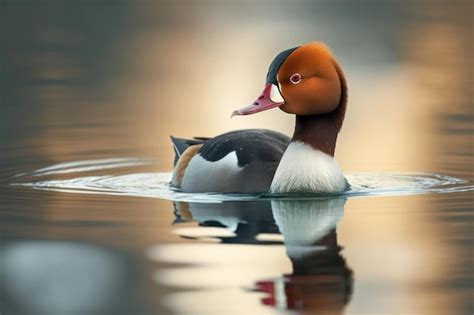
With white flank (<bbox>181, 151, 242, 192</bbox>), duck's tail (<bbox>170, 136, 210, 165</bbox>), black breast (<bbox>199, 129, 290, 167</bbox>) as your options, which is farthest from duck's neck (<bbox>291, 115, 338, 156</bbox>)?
duck's tail (<bbox>170, 136, 210, 165</bbox>)

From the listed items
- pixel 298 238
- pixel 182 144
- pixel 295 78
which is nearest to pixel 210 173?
pixel 295 78

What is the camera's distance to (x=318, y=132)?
34.2ft

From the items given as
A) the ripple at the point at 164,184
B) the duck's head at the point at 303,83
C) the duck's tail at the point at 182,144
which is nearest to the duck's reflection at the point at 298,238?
the ripple at the point at 164,184

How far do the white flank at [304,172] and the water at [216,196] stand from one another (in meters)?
0.09

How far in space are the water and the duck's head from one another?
0.67 m

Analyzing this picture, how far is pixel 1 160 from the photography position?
1243 cm

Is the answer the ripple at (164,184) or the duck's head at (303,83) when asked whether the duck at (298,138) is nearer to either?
the duck's head at (303,83)

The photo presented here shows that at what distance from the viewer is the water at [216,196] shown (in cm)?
765

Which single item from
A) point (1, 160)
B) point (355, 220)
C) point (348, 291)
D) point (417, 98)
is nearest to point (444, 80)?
point (417, 98)

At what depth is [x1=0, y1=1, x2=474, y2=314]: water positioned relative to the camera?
25.1ft

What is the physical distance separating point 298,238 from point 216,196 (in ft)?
5.99

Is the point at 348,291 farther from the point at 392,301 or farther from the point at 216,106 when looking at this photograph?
the point at 216,106

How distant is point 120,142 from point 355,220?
4.47 meters

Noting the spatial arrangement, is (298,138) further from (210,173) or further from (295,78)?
(210,173)
